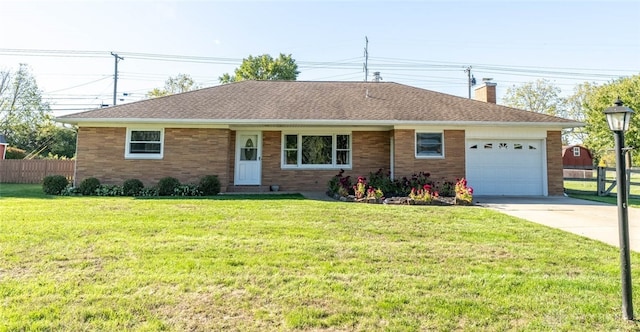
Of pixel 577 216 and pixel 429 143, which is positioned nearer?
pixel 577 216

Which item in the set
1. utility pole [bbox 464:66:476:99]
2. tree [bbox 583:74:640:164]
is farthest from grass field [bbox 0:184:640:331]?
utility pole [bbox 464:66:476:99]

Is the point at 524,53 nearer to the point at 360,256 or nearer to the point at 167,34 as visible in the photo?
the point at 167,34

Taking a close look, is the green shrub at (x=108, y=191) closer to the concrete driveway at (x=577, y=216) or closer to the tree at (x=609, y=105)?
the concrete driveway at (x=577, y=216)

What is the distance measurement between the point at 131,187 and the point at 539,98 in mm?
44942

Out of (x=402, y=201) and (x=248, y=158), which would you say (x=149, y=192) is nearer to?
(x=248, y=158)

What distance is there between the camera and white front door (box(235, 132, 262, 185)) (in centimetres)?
1350

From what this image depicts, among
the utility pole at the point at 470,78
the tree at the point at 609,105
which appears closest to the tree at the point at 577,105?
the tree at the point at 609,105

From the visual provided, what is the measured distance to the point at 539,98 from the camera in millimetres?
40969

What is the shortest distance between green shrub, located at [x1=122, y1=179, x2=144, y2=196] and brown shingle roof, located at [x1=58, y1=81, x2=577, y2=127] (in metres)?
2.23

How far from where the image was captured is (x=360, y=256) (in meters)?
4.57

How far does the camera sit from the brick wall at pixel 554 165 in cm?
1264

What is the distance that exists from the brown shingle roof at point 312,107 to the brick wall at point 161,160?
0.71m

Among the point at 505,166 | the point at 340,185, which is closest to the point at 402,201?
the point at 340,185

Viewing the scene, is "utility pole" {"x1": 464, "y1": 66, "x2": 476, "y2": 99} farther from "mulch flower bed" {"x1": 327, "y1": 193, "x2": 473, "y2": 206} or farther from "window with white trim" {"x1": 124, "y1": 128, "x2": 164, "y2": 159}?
"window with white trim" {"x1": 124, "y1": 128, "x2": 164, "y2": 159}
